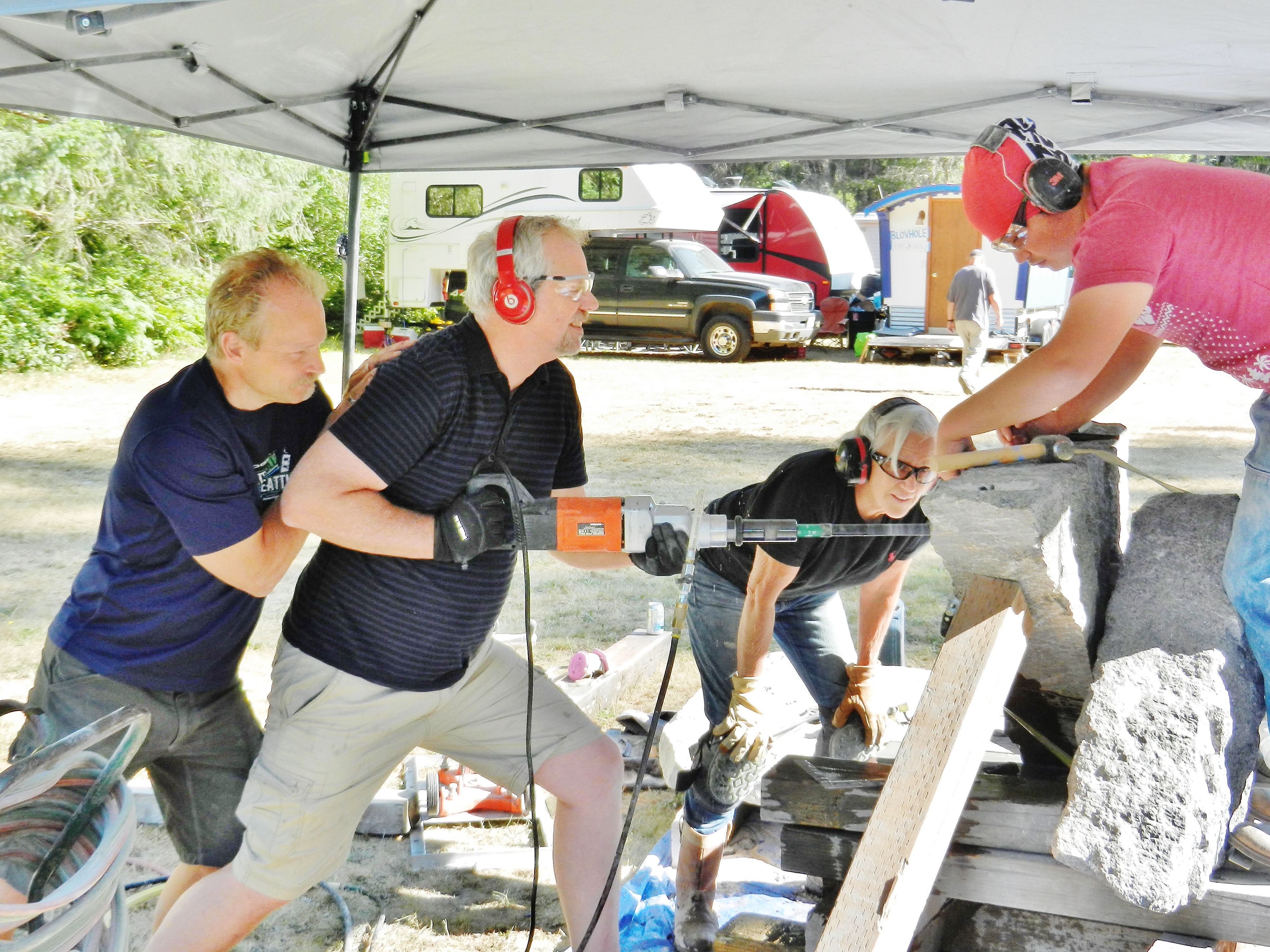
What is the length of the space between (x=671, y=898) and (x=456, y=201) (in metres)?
16.5

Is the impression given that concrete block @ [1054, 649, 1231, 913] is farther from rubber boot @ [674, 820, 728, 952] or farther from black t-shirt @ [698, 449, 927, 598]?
rubber boot @ [674, 820, 728, 952]

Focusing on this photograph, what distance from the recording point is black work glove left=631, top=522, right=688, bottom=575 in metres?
2.50

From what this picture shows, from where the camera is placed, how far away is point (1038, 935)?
2.60 meters

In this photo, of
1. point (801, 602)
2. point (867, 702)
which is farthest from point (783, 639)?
point (867, 702)

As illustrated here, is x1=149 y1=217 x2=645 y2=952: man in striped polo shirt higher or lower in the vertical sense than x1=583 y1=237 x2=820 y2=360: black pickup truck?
lower

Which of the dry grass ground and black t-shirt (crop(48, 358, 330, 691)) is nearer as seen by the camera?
black t-shirt (crop(48, 358, 330, 691))

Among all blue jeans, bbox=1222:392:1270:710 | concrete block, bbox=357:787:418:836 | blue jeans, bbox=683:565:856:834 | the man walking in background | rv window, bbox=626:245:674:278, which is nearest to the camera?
blue jeans, bbox=1222:392:1270:710

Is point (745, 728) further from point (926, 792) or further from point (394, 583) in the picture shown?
point (926, 792)

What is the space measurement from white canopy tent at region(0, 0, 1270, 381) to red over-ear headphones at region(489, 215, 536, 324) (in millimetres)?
1440

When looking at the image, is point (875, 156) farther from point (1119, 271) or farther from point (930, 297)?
point (930, 297)

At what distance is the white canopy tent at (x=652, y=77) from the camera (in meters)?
3.60

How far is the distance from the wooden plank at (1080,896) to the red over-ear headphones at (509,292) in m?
1.44

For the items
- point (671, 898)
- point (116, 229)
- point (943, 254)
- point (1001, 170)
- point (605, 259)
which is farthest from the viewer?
point (943, 254)

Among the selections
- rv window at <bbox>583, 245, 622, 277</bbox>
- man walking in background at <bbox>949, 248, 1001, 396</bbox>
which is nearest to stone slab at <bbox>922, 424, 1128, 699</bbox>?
man walking in background at <bbox>949, 248, 1001, 396</bbox>
